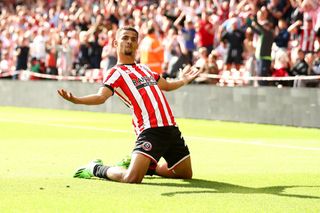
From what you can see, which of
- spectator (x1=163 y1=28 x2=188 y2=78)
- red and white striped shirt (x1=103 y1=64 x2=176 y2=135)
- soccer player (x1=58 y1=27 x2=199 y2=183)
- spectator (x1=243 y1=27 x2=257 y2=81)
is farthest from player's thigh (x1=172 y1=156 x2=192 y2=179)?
spectator (x1=163 y1=28 x2=188 y2=78)

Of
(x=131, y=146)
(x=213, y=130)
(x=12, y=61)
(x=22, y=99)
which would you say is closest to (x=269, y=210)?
(x=131, y=146)

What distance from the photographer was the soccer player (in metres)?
10.8

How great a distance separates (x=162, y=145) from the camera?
1086 cm

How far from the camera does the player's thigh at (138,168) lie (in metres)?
10.7

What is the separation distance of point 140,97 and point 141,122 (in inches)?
11.5

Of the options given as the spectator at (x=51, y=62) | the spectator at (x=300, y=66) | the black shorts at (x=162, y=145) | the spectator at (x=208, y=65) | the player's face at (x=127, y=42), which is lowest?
the spectator at (x=51, y=62)

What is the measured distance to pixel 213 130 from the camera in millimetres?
20672

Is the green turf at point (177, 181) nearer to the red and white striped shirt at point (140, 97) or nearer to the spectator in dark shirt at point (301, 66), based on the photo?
the red and white striped shirt at point (140, 97)

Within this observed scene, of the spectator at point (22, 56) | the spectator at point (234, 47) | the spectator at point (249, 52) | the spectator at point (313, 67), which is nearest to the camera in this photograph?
the spectator at point (313, 67)

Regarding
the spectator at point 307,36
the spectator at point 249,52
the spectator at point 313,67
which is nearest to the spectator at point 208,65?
the spectator at point 249,52

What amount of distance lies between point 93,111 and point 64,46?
4.52 meters

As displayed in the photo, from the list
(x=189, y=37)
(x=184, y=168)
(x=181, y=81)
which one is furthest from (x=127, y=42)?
(x=189, y=37)

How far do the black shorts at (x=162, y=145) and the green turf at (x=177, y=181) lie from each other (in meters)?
0.29

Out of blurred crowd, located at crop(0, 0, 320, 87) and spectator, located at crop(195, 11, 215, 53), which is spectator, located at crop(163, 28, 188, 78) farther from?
spectator, located at crop(195, 11, 215, 53)
